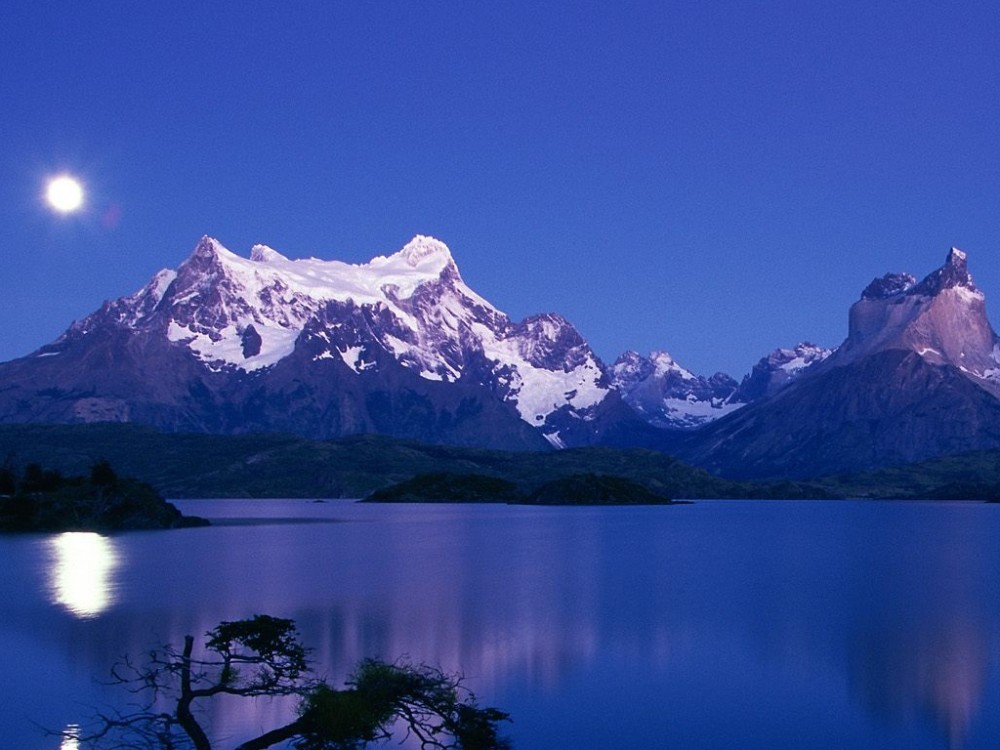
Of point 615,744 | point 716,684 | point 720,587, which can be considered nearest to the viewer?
point 615,744

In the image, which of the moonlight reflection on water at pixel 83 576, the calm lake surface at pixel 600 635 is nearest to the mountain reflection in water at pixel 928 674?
the calm lake surface at pixel 600 635

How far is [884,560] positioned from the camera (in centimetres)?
16812

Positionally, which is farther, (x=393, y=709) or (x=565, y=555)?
(x=565, y=555)

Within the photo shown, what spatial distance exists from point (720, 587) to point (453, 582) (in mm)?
29998

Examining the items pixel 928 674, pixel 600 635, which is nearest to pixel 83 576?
pixel 600 635

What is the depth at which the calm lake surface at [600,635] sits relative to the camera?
58.3m

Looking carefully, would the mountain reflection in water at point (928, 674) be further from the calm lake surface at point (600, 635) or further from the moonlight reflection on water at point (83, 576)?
the moonlight reflection on water at point (83, 576)

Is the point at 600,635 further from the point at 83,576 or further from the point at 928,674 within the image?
the point at 83,576

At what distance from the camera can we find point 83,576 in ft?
442

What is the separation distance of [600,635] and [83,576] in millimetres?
72528

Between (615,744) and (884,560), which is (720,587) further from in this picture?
(615,744)

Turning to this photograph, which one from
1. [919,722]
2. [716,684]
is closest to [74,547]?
[716,684]

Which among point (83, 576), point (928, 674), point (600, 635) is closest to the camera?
point (928, 674)

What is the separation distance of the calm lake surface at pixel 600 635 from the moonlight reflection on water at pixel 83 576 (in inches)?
20.2
